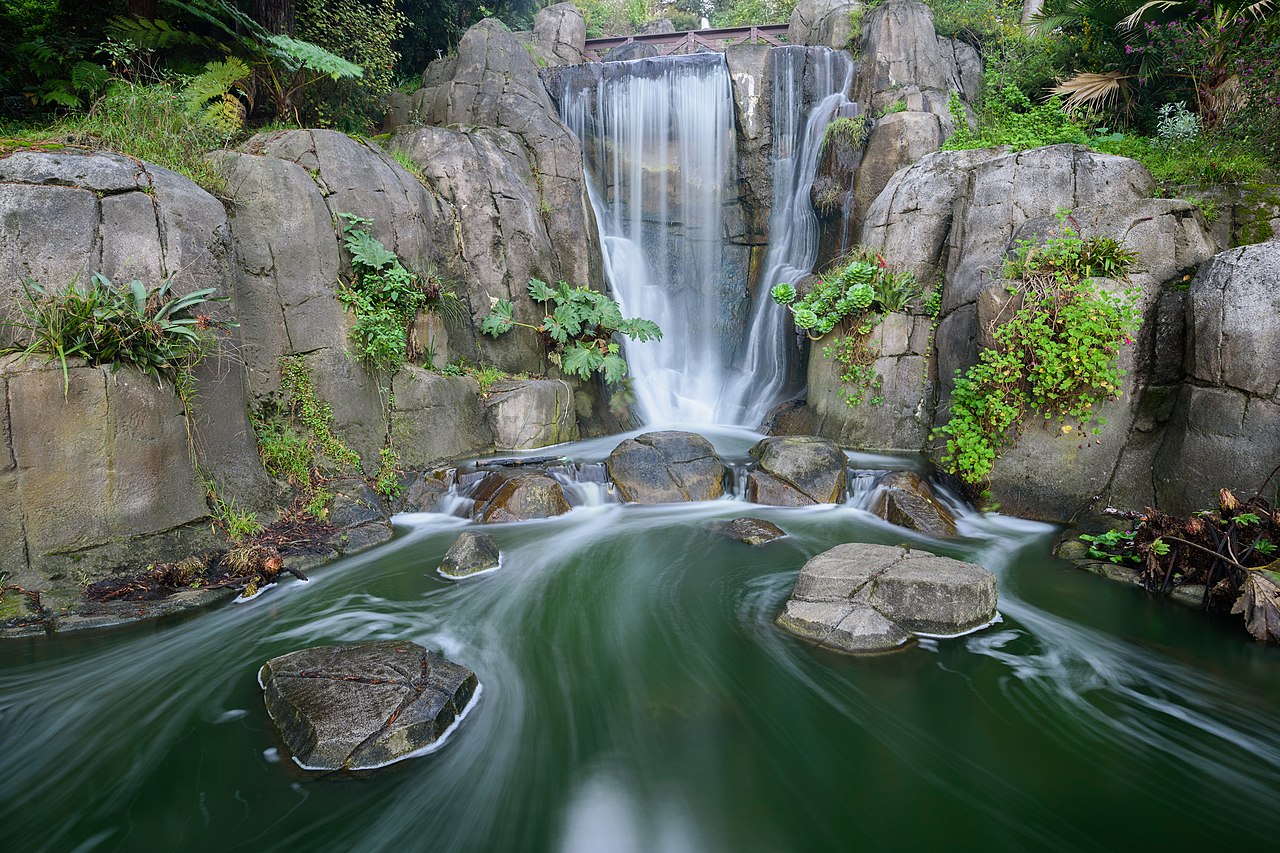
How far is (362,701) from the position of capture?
348 centimetres

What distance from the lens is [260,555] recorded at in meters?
5.76

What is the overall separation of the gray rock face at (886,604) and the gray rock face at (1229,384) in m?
2.79

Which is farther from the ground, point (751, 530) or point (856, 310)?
point (856, 310)

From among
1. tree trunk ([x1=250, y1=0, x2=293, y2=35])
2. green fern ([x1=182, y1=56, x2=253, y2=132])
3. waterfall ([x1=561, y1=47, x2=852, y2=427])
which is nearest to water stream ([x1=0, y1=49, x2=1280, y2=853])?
green fern ([x1=182, y1=56, x2=253, y2=132])

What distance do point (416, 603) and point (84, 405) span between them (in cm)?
293

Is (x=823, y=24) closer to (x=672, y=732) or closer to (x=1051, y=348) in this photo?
(x=1051, y=348)

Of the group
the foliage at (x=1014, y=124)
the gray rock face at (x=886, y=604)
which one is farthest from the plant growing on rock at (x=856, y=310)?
the gray rock face at (x=886, y=604)

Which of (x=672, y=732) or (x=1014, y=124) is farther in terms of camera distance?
(x=1014, y=124)

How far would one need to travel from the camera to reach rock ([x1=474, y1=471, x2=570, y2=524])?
296 inches

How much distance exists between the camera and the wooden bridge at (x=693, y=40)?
63.6 feet

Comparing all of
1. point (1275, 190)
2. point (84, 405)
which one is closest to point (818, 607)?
point (84, 405)

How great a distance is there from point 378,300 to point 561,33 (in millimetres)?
15191

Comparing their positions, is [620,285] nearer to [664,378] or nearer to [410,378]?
[664,378]

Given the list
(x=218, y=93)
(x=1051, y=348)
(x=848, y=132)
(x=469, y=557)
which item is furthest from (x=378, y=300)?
(x=848, y=132)
